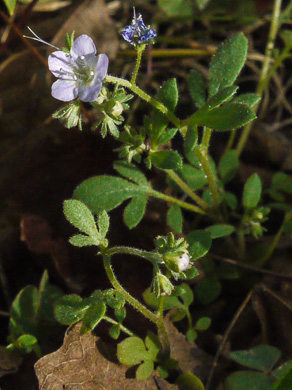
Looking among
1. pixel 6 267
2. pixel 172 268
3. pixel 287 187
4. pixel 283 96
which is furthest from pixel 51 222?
pixel 283 96

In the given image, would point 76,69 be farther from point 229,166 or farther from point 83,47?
point 229,166

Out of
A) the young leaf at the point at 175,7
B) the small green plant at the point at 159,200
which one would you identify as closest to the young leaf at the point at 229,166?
the small green plant at the point at 159,200

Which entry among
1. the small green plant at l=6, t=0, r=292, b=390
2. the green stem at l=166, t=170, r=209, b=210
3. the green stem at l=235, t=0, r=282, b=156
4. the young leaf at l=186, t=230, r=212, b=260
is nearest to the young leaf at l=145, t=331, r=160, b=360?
the small green plant at l=6, t=0, r=292, b=390

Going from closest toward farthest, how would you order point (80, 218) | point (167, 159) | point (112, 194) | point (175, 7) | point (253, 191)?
1. point (80, 218)
2. point (167, 159)
3. point (112, 194)
4. point (253, 191)
5. point (175, 7)

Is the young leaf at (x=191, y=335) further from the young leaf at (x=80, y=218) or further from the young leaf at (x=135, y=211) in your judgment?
the young leaf at (x=80, y=218)

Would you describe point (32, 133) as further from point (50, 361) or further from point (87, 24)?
point (50, 361)

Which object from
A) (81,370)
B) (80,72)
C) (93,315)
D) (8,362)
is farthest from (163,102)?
(8,362)
